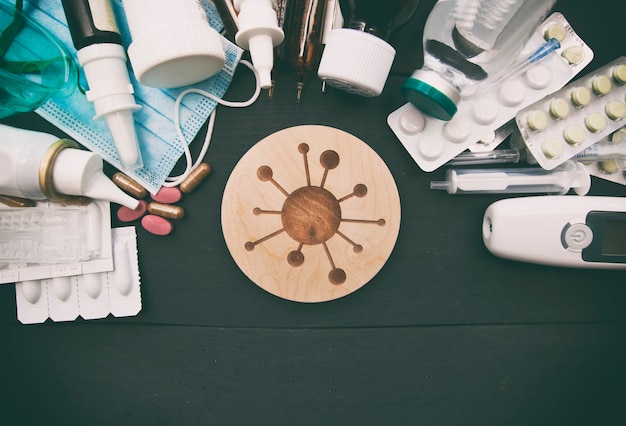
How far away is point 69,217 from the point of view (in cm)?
54

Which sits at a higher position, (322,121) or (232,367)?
(322,121)

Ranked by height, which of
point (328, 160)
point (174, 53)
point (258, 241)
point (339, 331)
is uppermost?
point (174, 53)

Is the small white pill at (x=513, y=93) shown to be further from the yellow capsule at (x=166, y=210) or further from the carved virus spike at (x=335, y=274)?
the yellow capsule at (x=166, y=210)

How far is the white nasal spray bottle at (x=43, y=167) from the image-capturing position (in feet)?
1.60

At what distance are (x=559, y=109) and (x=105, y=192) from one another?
56 centimetres

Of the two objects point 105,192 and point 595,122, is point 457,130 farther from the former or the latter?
point 105,192

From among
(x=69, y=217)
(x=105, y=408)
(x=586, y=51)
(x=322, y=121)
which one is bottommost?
(x=105, y=408)

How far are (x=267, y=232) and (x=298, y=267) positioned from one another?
6 cm

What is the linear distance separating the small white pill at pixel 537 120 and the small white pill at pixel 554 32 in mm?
95

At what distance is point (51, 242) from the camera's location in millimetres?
534

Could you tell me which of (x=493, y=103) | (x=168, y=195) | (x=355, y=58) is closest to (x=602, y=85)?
(x=493, y=103)

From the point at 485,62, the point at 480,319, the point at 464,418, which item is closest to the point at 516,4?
the point at 485,62

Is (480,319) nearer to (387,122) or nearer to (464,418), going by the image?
(464,418)

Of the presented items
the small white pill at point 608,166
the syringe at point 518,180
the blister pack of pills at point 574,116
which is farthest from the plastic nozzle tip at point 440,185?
the small white pill at point 608,166
